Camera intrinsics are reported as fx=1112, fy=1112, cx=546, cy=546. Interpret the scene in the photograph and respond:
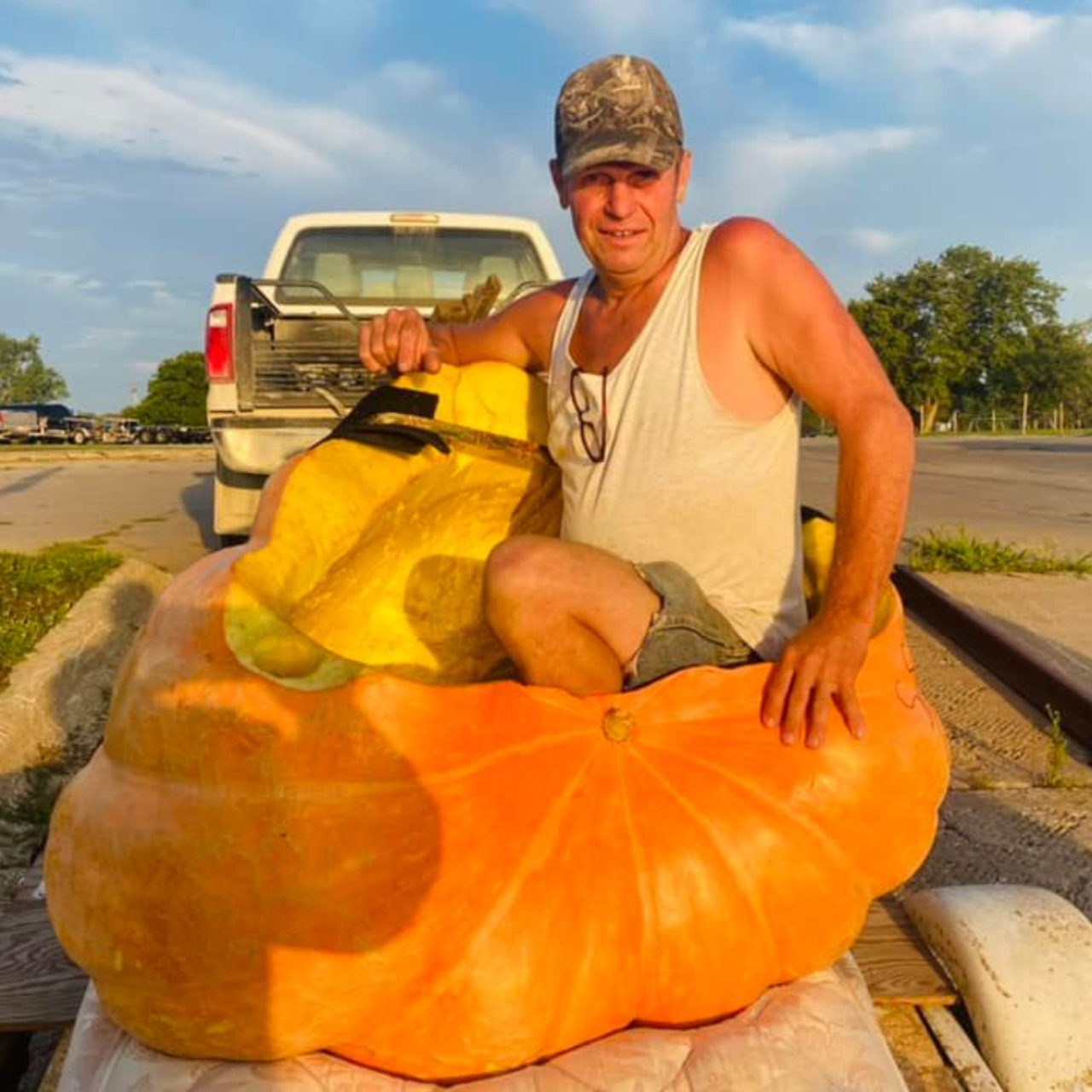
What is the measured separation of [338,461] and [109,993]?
3.94 feet

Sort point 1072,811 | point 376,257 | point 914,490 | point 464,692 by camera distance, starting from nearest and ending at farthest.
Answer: point 464,692 < point 1072,811 < point 376,257 < point 914,490

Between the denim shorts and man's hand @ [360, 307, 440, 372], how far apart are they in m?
0.87

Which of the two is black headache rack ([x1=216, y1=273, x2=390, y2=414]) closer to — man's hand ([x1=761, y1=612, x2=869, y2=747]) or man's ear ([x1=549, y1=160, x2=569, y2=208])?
man's ear ([x1=549, y1=160, x2=569, y2=208])

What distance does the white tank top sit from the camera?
88.4 inches

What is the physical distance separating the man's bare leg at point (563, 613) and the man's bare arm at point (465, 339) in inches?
32.9

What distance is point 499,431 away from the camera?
2871 mm

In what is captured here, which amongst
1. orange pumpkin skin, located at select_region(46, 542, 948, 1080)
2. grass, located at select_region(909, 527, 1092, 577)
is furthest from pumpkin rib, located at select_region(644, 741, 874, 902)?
grass, located at select_region(909, 527, 1092, 577)

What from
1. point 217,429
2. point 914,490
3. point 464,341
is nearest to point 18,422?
point 914,490

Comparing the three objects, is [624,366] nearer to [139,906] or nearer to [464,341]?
[464,341]

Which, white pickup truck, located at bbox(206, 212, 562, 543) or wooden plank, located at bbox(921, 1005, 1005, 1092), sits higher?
white pickup truck, located at bbox(206, 212, 562, 543)

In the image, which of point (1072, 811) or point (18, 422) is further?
point (18, 422)

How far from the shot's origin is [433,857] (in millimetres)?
1771

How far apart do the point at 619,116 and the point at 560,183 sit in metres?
0.25

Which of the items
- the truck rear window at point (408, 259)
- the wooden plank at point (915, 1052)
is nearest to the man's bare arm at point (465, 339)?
the wooden plank at point (915, 1052)
